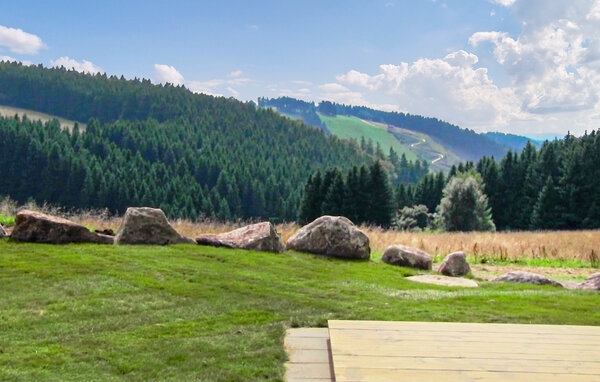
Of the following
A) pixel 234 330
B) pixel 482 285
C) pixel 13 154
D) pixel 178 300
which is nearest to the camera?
pixel 234 330

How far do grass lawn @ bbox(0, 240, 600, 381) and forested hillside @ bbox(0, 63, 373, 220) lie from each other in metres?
55.6

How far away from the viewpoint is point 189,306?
6629mm

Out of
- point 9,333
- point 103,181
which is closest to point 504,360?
point 9,333

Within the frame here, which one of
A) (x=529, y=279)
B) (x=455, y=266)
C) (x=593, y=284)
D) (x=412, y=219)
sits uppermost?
(x=593, y=284)

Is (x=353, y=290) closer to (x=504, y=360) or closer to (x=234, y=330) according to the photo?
(x=234, y=330)

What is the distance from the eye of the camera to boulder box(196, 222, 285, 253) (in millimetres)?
11451

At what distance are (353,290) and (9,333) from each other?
5.23 metres

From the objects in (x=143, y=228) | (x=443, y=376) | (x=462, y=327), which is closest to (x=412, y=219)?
(x=143, y=228)

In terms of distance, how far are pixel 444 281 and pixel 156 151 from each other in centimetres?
12321

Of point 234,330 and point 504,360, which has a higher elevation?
point 504,360

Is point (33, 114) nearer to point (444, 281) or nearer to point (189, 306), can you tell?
point (444, 281)

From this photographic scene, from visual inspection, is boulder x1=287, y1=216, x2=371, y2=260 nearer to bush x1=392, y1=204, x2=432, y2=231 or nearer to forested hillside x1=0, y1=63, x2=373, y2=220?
bush x1=392, y1=204, x2=432, y2=231

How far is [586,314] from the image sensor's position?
7184mm

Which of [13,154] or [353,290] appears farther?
[13,154]
